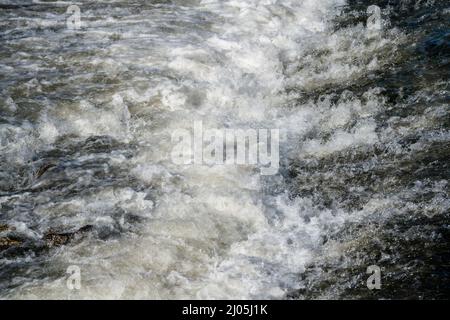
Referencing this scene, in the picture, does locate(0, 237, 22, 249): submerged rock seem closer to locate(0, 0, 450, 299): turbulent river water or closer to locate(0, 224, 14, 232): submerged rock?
locate(0, 0, 450, 299): turbulent river water

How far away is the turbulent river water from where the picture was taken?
465 cm

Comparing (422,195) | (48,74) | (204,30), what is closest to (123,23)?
(204,30)

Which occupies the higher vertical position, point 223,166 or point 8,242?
point 223,166

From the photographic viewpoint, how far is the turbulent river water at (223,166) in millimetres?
4648

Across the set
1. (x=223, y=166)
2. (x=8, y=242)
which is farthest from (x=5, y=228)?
(x=223, y=166)

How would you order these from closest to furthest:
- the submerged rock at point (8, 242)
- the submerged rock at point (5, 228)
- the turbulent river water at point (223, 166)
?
the turbulent river water at point (223, 166), the submerged rock at point (8, 242), the submerged rock at point (5, 228)

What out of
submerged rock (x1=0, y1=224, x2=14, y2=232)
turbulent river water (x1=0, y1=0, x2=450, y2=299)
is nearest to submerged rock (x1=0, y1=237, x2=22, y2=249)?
turbulent river water (x1=0, y1=0, x2=450, y2=299)

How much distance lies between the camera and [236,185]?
231 inches

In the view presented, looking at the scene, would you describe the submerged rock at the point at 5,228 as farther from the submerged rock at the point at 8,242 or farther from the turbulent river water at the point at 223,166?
the submerged rock at the point at 8,242

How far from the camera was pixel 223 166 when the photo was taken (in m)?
6.19

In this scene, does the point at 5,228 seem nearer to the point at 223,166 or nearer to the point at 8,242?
the point at 8,242

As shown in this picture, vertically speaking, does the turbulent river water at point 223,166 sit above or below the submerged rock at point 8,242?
above

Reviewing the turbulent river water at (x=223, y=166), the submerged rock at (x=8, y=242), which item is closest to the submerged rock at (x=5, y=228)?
the turbulent river water at (x=223, y=166)

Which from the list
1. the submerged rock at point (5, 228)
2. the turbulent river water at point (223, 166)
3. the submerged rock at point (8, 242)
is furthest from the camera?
the submerged rock at point (5, 228)
